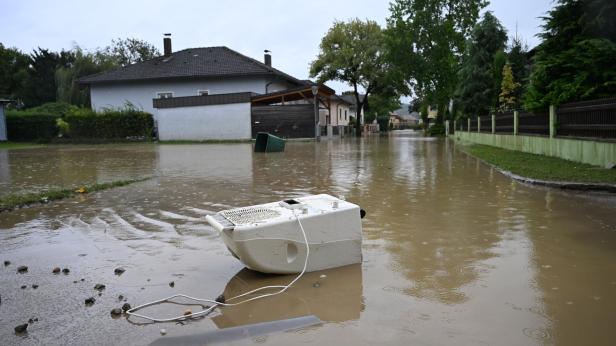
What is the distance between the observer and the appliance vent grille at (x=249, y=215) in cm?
461

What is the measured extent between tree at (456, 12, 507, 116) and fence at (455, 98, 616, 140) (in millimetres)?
14243

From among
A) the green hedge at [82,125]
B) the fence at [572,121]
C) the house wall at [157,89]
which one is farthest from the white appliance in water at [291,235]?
the house wall at [157,89]

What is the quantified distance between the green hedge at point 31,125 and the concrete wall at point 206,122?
9.45 meters

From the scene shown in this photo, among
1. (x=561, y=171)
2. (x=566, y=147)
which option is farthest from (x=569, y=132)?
(x=561, y=171)

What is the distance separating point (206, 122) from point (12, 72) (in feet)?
126

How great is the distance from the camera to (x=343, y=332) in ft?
11.6

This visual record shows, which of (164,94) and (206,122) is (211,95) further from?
(164,94)

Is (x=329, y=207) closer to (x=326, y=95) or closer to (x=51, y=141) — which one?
(x=326, y=95)

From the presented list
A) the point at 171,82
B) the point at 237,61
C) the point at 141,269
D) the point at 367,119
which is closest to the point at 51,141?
the point at 171,82

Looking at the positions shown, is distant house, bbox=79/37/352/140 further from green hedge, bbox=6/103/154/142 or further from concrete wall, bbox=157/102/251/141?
green hedge, bbox=6/103/154/142

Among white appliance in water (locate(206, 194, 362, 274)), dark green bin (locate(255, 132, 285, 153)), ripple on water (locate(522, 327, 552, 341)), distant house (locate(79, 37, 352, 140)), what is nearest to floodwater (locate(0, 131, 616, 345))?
ripple on water (locate(522, 327, 552, 341))

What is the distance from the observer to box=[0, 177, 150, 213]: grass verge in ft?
27.4

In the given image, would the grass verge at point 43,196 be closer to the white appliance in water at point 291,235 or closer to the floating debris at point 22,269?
the floating debris at point 22,269

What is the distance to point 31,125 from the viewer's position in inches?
1658
